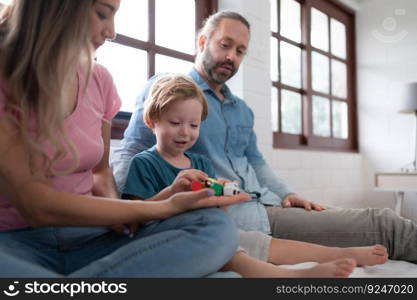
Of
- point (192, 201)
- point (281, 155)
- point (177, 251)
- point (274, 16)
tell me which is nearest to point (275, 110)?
point (281, 155)

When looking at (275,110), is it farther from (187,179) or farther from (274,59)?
(187,179)

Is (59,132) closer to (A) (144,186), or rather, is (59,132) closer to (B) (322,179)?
(A) (144,186)

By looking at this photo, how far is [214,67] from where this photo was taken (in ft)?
5.31

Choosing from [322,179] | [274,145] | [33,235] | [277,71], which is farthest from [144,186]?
[322,179]

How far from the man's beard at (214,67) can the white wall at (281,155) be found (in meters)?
0.71

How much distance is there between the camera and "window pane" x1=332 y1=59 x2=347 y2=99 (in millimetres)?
3639

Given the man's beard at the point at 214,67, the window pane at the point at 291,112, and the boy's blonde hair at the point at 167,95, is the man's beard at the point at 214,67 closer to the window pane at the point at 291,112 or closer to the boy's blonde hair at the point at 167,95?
the boy's blonde hair at the point at 167,95

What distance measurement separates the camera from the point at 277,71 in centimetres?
294

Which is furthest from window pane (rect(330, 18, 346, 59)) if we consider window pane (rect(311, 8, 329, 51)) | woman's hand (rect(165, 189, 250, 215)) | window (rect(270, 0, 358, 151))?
woman's hand (rect(165, 189, 250, 215))

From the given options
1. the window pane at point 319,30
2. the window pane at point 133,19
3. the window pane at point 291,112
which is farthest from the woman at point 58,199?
the window pane at point 319,30

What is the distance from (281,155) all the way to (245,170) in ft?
3.61

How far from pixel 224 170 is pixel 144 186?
1.33 feet

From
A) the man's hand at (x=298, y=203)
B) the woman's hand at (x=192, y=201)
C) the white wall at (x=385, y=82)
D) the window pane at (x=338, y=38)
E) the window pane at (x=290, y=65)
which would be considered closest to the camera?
the woman's hand at (x=192, y=201)

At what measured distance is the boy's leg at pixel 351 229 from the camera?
4.41ft
